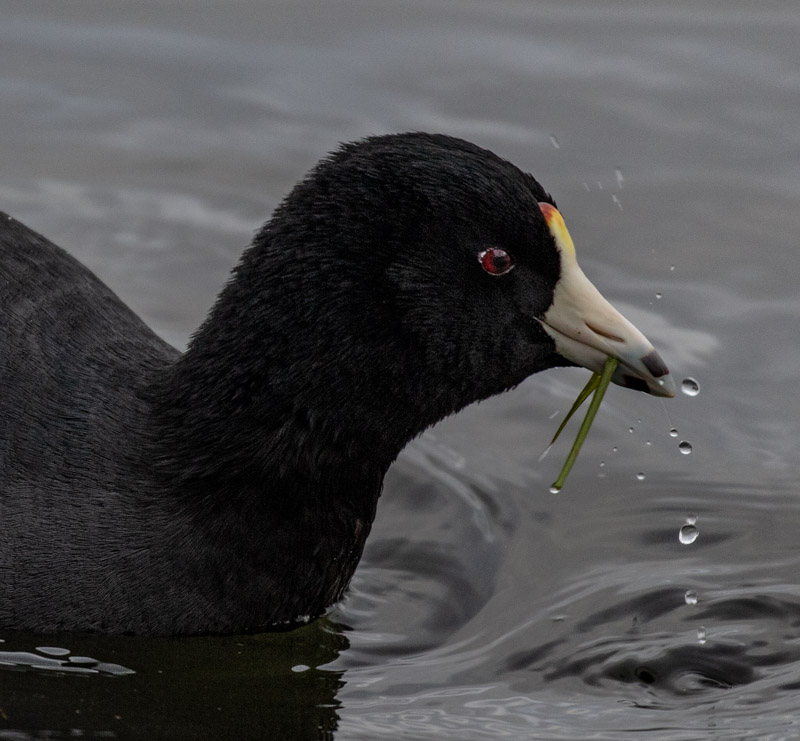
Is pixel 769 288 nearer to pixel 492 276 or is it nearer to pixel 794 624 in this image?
pixel 794 624

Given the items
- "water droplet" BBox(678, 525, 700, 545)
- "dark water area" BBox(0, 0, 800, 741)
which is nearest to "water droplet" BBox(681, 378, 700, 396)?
"dark water area" BBox(0, 0, 800, 741)

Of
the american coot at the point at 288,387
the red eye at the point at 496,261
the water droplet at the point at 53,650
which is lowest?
the water droplet at the point at 53,650

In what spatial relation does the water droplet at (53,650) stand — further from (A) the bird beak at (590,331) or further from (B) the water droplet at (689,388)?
(B) the water droplet at (689,388)

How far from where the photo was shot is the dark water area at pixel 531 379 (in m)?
4.89

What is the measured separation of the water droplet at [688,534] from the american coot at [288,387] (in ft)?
3.73

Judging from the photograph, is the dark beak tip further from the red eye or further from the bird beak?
the red eye

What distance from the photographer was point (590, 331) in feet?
16.0

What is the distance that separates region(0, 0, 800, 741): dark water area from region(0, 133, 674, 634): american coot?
22 cm

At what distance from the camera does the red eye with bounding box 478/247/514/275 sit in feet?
15.6

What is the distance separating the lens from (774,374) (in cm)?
689

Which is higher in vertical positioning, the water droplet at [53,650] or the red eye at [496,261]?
the red eye at [496,261]

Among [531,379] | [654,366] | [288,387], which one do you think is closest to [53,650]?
[288,387]

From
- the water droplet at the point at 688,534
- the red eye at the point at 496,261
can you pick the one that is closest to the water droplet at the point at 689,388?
the water droplet at the point at 688,534

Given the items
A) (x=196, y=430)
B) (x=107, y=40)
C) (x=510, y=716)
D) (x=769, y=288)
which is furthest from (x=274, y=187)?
(x=510, y=716)
